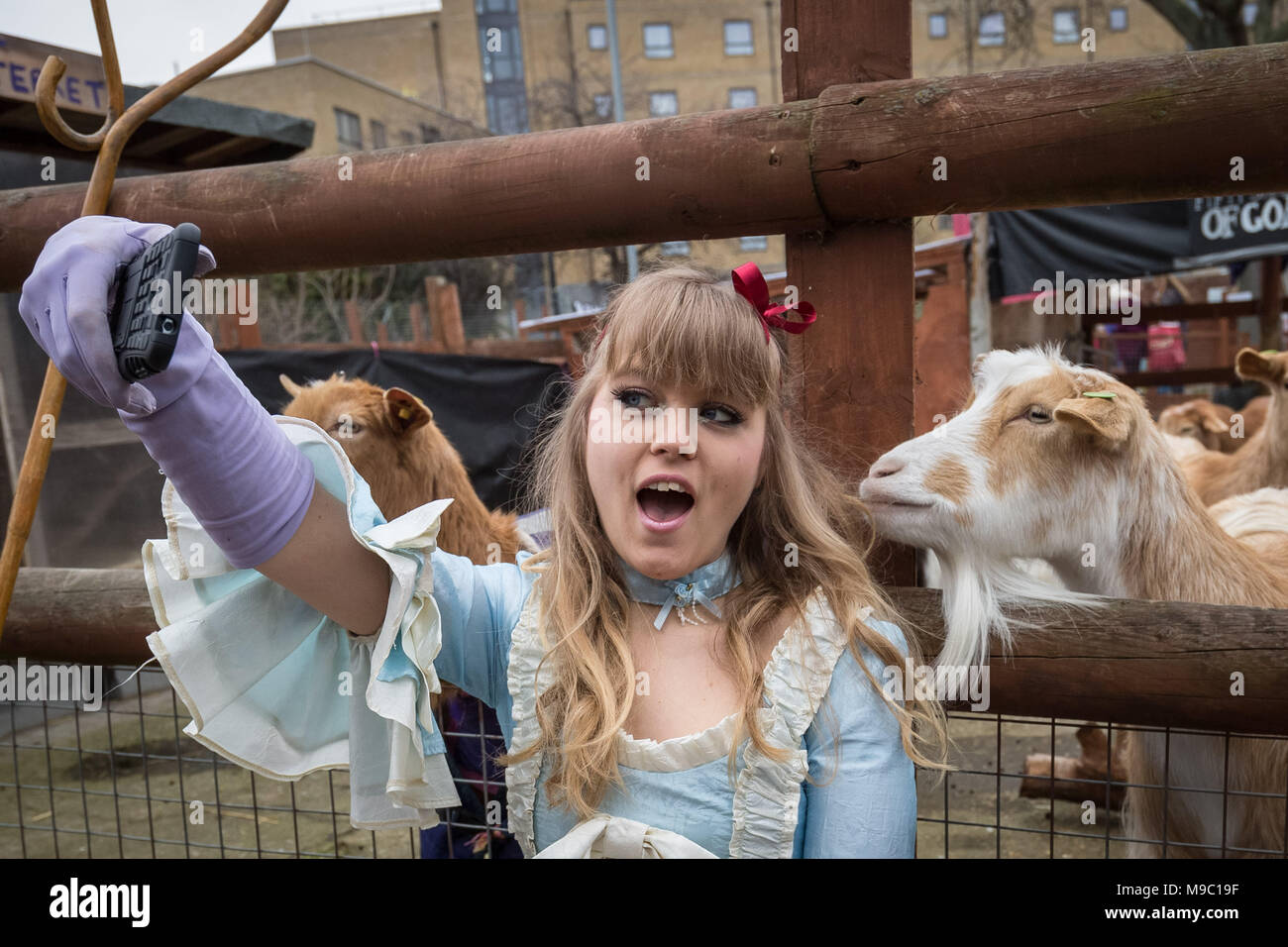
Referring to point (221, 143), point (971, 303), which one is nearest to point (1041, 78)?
point (221, 143)

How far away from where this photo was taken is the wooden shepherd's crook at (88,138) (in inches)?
54.6

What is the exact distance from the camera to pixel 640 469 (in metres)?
1.33

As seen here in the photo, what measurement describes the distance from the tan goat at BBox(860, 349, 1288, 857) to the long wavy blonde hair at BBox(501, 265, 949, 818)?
0.19 m

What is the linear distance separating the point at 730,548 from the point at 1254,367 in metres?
3.06

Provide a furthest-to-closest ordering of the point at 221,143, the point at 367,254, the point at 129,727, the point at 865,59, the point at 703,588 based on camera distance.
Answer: the point at 129,727 < the point at 221,143 < the point at 367,254 < the point at 865,59 < the point at 703,588

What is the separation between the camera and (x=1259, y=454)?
395 cm

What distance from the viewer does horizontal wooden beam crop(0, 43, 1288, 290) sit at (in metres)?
1.44

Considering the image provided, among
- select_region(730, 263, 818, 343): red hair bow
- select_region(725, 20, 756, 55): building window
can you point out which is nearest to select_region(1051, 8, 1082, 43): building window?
select_region(725, 20, 756, 55): building window

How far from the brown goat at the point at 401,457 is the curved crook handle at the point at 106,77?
1539 millimetres

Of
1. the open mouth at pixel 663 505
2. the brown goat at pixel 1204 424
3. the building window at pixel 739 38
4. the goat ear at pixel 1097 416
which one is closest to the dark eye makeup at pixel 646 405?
the open mouth at pixel 663 505

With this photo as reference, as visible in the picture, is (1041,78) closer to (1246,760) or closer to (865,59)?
(865,59)

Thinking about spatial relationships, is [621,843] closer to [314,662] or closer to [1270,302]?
[314,662]

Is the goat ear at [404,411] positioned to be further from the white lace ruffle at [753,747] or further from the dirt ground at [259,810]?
the white lace ruffle at [753,747]
